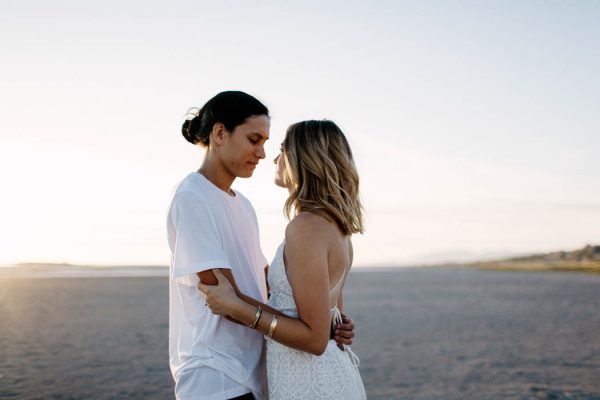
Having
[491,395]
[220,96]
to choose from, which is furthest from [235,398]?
[491,395]

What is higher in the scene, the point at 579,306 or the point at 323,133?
the point at 323,133

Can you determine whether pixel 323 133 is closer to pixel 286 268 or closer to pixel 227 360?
pixel 286 268

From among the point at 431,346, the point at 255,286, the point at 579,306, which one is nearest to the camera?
the point at 255,286

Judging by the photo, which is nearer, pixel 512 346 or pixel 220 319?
pixel 220 319

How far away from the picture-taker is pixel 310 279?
9.39 ft

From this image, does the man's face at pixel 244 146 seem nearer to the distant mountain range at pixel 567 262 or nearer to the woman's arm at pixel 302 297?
the woman's arm at pixel 302 297

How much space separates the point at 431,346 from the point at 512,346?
163 cm

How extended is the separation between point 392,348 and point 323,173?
9.93 metres

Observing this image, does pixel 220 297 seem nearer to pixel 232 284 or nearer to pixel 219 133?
pixel 232 284

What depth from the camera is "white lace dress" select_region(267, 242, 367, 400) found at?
9.82ft

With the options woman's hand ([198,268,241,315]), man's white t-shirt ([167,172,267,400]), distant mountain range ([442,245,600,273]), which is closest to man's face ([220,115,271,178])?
man's white t-shirt ([167,172,267,400])

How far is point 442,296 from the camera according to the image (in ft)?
82.2

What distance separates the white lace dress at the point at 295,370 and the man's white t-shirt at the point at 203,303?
12 cm

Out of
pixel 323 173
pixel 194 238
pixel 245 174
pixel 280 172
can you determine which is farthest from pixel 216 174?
pixel 323 173
